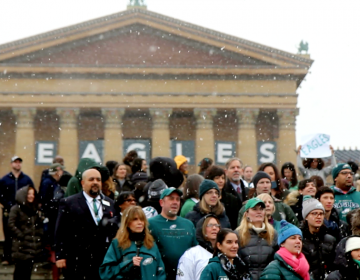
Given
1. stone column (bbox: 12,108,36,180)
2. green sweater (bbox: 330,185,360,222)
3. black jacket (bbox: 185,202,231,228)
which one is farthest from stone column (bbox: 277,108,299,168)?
black jacket (bbox: 185,202,231,228)

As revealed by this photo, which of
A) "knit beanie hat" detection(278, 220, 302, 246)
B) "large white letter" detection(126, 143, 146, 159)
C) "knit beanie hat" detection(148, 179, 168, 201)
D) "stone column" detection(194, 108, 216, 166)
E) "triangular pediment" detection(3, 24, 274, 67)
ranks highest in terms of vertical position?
"triangular pediment" detection(3, 24, 274, 67)

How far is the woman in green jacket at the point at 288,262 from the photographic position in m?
7.25

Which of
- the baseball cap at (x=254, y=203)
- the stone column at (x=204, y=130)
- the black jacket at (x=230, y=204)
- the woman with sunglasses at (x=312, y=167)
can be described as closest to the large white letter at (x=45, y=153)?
the stone column at (x=204, y=130)

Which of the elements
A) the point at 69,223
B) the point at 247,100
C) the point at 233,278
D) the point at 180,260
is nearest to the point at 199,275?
the point at 180,260

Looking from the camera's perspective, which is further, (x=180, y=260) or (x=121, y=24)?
(x=121, y=24)

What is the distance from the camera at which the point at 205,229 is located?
27.1 feet

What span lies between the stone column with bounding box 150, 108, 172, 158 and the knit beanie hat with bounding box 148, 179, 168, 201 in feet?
83.3

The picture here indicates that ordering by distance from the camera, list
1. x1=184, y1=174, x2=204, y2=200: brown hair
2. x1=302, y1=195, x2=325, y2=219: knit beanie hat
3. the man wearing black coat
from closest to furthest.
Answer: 1. x1=302, y1=195, x2=325, y2=219: knit beanie hat
2. x1=184, y1=174, x2=204, y2=200: brown hair
3. the man wearing black coat

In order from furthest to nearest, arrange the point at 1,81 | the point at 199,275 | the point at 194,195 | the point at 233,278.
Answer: the point at 1,81 → the point at 194,195 → the point at 199,275 → the point at 233,278

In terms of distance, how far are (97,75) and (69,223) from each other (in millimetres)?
26856

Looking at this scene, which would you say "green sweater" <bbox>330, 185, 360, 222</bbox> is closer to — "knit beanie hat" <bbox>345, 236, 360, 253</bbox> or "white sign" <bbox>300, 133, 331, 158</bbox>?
"white sign" <bbox>300, 133, 331, 158</bbox>

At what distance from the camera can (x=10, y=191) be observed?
15477 mm

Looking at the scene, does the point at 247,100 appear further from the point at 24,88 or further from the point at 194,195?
the point at 194,195

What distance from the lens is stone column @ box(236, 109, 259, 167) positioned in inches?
1394
